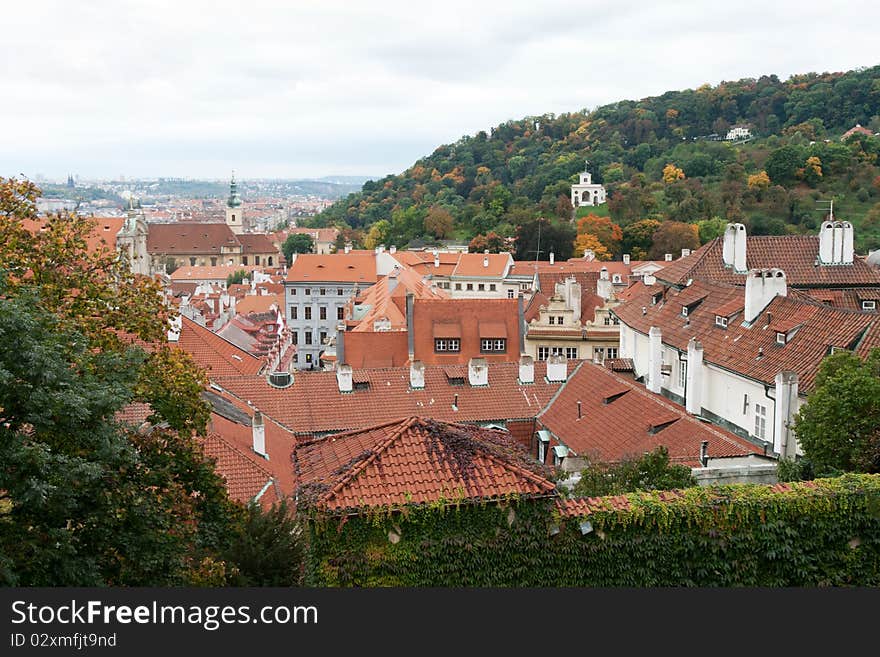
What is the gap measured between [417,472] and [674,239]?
93872 millimetres

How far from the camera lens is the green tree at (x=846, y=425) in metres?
19.3

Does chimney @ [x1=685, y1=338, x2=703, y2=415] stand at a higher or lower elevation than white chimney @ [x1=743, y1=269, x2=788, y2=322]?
lower

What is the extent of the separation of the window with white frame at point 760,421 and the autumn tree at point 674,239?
7498 cm

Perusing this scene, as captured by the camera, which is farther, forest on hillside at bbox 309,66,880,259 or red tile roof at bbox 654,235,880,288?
forest on hillside at bbox 309,66,880,259

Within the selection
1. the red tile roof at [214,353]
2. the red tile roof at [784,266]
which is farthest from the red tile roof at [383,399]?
the red tile roof at [784,266]

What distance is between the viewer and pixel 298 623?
9047 millimetres

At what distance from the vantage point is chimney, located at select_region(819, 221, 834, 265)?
129 ft

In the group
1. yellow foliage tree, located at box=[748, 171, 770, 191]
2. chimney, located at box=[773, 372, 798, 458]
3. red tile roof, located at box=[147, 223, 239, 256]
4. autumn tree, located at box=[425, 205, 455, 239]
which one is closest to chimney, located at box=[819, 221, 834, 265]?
chimney, located at box=[773, 372, 798, 458]

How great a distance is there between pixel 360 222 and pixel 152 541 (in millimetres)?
167688

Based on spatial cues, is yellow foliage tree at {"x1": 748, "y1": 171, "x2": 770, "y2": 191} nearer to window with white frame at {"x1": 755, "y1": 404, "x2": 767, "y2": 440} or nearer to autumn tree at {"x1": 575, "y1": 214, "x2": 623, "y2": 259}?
autumn tree at {"x1": 575, "y1": 214, "x2": 623, "y2": 259}

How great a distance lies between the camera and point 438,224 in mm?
131625

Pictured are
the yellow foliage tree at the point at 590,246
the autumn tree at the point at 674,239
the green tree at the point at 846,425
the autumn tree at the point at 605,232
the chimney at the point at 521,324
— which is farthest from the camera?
the autumn tree at the point at 605,232

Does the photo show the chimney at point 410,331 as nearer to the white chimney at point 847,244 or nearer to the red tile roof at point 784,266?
the red tile roof at point 784,266

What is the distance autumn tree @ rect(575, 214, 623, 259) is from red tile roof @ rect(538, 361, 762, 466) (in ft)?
250
